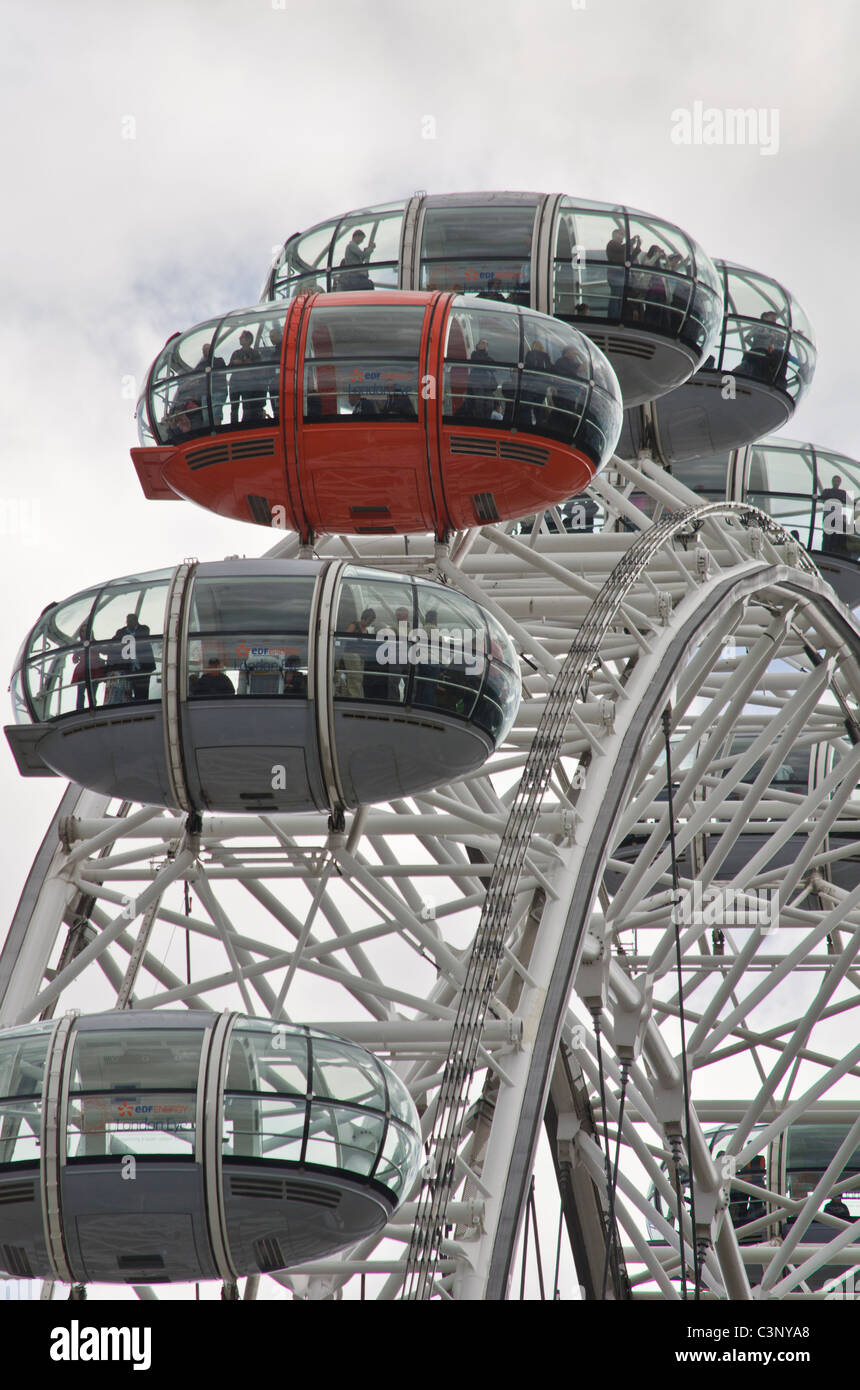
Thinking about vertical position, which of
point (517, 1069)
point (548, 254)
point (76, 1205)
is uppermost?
point (548, 254)

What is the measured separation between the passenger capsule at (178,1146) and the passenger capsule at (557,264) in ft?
36.8

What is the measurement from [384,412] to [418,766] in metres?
3.96

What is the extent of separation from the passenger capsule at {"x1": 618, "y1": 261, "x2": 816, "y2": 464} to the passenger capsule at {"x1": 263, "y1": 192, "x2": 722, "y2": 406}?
3.32 m

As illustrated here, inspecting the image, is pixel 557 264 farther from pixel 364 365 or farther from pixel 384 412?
pixel 384 412

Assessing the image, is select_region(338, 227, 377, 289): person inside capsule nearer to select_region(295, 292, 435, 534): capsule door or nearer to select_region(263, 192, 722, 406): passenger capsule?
select_region(263, 192, 722, 406): passenger capsule

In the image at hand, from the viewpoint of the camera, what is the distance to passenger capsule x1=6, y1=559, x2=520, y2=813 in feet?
66.6

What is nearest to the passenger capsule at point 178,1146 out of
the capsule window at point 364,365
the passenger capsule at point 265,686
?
the passenger capsule at point 265,686

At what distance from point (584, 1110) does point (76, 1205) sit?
12854 mm

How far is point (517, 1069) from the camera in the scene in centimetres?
2419

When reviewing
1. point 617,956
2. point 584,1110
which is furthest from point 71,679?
point 617,956

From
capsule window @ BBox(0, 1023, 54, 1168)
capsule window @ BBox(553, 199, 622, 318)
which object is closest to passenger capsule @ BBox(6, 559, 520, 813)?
capsule window @ BBox(0, 1023, 54, 1168)

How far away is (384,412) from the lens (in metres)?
23.0

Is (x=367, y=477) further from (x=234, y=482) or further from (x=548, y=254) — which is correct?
(x=548, y=254)
